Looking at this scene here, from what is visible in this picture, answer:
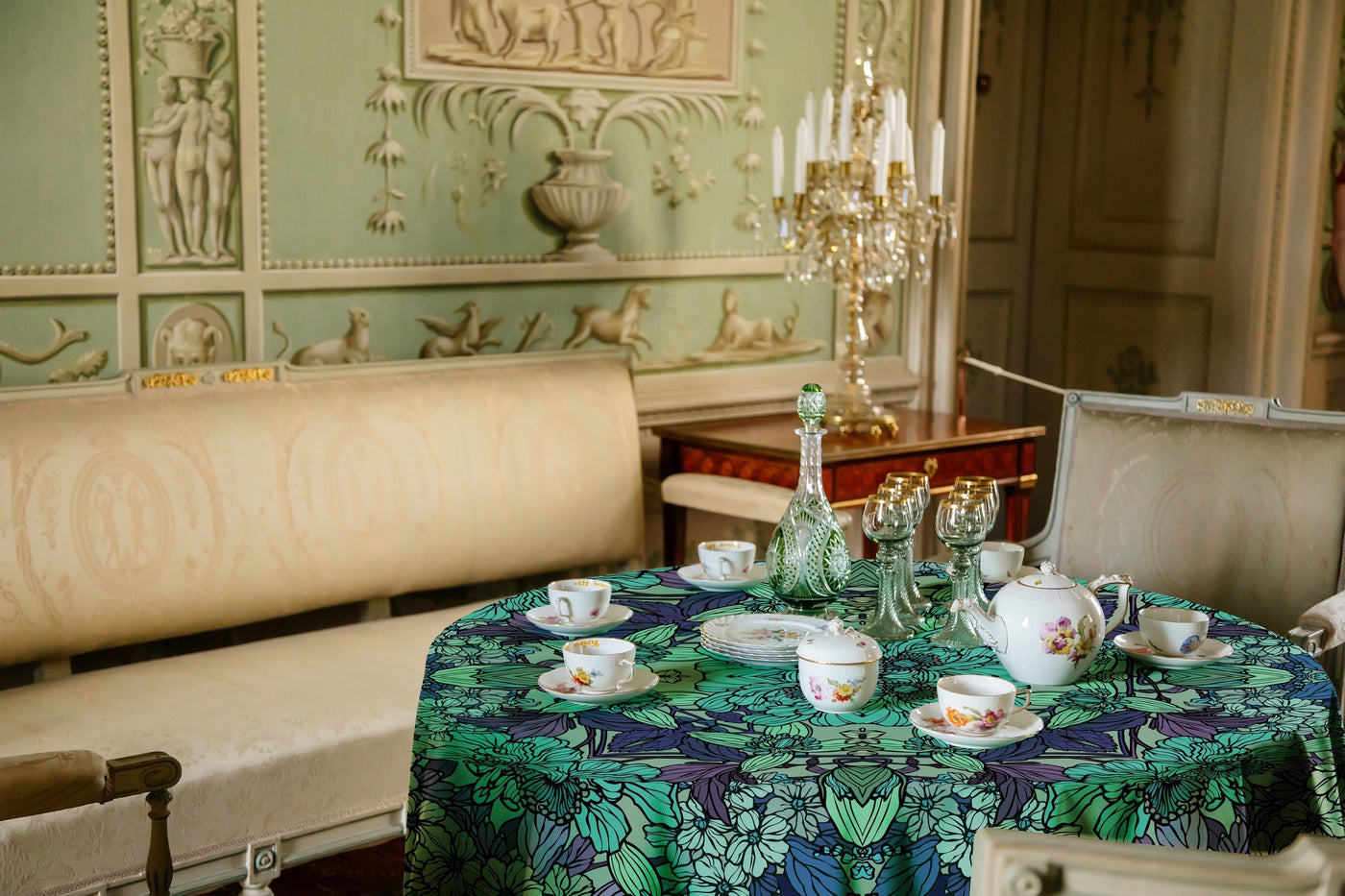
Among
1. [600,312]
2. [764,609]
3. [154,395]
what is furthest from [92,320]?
[764,609]

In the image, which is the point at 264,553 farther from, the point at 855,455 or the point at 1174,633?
the point at 1174,633

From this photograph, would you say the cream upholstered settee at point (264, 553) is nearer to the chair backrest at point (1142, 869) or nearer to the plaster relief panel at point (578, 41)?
the plaster relief panel at point (578, 41)

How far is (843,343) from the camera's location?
13.0ft

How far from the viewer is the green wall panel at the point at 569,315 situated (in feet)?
11.4

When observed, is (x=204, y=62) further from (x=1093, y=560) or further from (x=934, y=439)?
(x=1093, y=560)

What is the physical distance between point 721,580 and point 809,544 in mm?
243

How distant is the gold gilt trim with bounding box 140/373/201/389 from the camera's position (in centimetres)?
302

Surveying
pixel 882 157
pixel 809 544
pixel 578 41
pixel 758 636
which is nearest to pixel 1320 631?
pixel 809 544

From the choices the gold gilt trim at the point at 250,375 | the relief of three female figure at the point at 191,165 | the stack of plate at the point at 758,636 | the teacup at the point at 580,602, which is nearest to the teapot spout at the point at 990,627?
the stack of plate at the point at 758,636

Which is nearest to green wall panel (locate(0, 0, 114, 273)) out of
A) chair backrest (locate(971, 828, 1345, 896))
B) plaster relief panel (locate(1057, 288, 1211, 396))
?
chair backrest (locate(971, 828, 1345, 896))

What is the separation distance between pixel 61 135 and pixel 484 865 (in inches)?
80.3

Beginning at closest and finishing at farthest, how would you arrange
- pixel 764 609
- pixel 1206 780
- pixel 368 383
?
pixel 1206 780
pixel 764 609
pixel 368 383

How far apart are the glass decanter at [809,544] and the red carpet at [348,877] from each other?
1.26m

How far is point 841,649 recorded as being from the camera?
1.73 m
